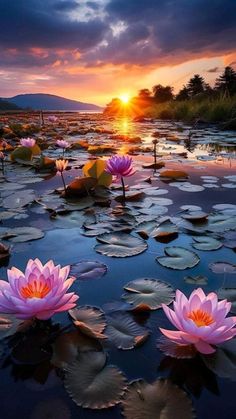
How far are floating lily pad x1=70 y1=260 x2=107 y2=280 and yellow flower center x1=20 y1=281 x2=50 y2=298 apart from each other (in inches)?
13.7

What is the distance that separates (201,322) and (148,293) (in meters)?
0.32

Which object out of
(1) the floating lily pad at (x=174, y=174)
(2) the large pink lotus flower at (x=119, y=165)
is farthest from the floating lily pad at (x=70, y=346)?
(1) the floating lily pad at (x=174, y=174)

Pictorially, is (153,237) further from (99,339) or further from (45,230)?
(99,339)

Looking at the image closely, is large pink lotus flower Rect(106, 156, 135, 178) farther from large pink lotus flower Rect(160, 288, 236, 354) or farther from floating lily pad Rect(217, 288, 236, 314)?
large pink lotus flower Rect(160, 288, 236, 354)

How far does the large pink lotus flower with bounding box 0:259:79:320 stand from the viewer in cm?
90

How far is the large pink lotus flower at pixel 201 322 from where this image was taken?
0.84 meters

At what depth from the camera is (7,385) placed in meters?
0.81

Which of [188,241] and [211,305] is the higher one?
[211,305]

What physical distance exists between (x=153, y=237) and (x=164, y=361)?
0.89 m

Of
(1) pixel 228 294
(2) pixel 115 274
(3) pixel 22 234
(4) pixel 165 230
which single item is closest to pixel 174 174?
(4) pixel 165 230

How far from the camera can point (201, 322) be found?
0.89 metres

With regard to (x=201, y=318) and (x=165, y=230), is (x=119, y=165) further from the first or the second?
(x=201, y=318)

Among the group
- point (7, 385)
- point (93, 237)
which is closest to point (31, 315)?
point (7, 385)

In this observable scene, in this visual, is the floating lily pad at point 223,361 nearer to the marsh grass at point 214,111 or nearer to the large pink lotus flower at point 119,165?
the large pink lotus flower at point 119,165
